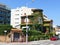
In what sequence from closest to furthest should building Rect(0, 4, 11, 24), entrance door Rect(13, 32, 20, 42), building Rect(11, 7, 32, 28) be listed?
entrance door Rect(13, 32, 20, 42), building Rect(0, 4, 11, 24), building Rect(11, 7, 32, 28)

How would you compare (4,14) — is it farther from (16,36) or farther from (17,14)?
(16,36)

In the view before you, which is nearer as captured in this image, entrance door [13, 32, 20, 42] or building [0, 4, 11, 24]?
entrance door [13, 32, 20, 42]

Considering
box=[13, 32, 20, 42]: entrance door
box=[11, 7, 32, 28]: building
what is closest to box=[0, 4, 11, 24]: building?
box=[11, 7, 32, 28]: building

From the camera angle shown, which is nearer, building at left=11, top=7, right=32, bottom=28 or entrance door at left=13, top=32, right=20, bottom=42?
entrance door at left=13, top=32, right=20, bottom=42

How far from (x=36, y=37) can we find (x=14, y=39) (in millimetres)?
9051

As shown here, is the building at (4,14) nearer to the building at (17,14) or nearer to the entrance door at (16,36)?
the building at (17,14)

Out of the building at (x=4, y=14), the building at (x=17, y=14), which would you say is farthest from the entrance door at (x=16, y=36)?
the building at (x=17, y=14)

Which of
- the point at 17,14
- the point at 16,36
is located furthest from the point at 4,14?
the point at 16,36

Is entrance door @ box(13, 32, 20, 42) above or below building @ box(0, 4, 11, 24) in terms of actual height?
below

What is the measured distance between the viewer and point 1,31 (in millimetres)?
58469

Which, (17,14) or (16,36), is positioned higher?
(17,14)

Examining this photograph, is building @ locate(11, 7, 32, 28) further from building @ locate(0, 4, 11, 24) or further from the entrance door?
the entrance door

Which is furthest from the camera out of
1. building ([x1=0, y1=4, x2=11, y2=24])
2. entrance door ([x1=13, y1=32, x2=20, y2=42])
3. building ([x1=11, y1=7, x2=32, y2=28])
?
building ([x1=11, y1=7, x2=32, y2=28])

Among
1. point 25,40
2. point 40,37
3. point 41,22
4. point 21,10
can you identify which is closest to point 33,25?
point 41,22
